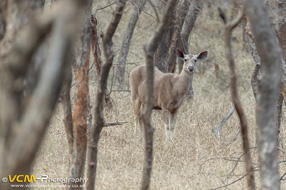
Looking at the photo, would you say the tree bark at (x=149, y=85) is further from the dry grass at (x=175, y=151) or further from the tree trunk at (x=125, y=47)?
the tree trunk at (x=125, y=47)

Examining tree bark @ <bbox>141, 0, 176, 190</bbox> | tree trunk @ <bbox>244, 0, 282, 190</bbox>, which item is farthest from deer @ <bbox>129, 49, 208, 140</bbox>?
Result: tree trunk @ <bbox>244, 0, 282, 190</bbox>

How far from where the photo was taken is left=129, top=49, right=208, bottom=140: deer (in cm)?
1134

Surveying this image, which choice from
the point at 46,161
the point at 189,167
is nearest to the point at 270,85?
the point at 189,167

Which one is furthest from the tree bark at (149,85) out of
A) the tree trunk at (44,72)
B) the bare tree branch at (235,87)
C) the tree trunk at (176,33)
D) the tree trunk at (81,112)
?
the tree trunk at (176,33)

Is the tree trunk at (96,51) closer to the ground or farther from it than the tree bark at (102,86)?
farther from it

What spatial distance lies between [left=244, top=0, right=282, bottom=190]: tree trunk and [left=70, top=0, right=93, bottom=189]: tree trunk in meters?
1.89

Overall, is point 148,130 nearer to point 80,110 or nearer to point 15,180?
point 80,110

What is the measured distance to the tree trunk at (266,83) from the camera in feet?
14.6

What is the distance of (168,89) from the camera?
1159 centimetres

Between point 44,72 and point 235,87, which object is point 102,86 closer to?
point 235,87

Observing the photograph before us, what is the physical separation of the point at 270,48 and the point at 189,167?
388 cm

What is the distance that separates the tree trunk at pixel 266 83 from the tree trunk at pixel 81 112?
6.20 feet

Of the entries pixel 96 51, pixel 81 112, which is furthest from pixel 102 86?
pixel 96 51

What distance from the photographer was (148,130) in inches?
206
